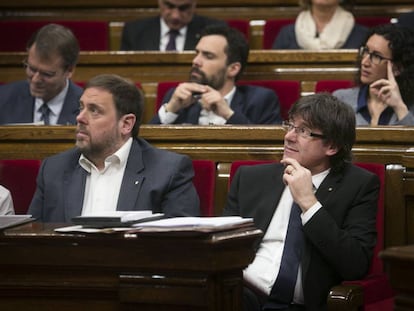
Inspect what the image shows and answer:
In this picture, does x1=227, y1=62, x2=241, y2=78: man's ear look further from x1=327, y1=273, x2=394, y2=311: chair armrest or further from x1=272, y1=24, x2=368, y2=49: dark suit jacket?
x1=327, y1=273, x2=394, y2=311: chair armrest

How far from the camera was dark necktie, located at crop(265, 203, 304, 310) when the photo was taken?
175cm

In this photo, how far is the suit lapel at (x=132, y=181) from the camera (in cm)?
191

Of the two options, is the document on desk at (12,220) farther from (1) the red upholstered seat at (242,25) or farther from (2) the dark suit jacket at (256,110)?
(1) the red upholstered seat at (242,25)

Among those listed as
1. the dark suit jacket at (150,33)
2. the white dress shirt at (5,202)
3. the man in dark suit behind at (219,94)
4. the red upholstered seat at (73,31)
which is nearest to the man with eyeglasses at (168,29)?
the dark suit jacket at (150,33)

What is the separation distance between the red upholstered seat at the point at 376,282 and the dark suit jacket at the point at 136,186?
109 millimetres

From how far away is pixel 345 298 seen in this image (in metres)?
1.61

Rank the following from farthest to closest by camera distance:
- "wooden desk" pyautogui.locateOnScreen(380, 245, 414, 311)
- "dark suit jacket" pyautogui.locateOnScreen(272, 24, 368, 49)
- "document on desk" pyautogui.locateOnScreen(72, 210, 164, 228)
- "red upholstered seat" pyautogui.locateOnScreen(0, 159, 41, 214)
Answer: "dark suit jacket" pyautogui.locateOnScreen(272, 24, 368, 49) → "red upholstered seat" pyautogui.locateOnScreen(0, 159, 41, 214) → "document on desk" pyautogui.locateOnScreen(72, 210, 164, 228) → "wooden desk" pyautogui.locateOnScreen(380, 245, 414, 311)

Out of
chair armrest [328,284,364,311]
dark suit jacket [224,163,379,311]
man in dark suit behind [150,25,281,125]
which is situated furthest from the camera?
man in dark suit behind [150,25,281,125]

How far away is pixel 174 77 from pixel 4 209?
95 cm

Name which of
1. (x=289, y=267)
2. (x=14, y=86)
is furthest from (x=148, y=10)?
(x=289, y=267)

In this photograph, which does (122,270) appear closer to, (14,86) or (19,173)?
(19,173)

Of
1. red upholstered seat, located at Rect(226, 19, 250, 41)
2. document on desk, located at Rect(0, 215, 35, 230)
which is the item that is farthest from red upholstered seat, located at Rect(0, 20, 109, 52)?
document on desk, located at Rect(0, 215, 35, 230)

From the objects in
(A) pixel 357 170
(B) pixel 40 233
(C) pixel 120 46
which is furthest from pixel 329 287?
(C) pixel 120 46

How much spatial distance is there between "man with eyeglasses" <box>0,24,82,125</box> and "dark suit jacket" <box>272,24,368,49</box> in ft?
2.32
